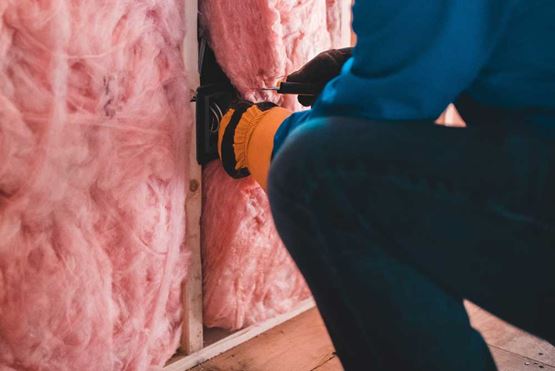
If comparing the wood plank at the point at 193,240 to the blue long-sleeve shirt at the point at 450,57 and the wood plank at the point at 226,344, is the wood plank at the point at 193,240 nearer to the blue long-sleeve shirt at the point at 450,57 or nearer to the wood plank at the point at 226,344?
the wood plank at the point at 226,344

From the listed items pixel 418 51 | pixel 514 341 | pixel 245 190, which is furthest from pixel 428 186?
pixel 514 341

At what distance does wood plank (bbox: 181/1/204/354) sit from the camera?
3.85ft

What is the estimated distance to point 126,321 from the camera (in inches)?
41.9

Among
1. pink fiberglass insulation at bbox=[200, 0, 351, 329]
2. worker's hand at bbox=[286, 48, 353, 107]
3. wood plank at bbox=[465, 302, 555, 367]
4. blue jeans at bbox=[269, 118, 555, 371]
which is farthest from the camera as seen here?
wood plank at bbox=[465, 302, 555, 367]

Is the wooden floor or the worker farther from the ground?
the worker

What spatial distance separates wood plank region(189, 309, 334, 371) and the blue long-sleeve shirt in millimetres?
815

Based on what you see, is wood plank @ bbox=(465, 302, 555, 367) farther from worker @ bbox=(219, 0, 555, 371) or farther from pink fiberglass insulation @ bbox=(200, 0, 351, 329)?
worker @ bbox=(219, 0, 555, 371)

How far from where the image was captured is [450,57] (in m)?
0.58

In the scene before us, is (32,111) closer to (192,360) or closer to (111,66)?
(111,66)

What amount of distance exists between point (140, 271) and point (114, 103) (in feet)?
1.13

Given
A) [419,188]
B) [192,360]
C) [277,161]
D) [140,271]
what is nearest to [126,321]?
[140,271]

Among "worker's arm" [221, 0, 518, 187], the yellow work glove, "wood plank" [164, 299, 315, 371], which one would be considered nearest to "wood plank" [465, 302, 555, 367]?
"wood plank" [164, 299, 315, 371]

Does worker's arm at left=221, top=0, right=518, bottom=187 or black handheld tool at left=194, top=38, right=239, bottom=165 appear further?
black handheld tool at left=194, top=38, right=239, bottom=165

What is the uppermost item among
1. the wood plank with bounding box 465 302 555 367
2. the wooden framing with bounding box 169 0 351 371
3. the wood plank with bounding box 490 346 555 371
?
the wooden framing with bounding box 169 0 351 371
